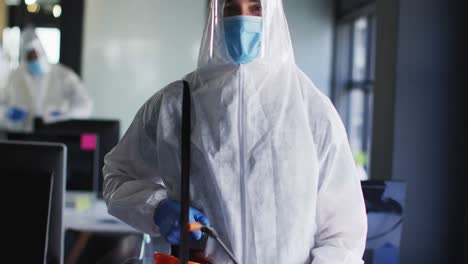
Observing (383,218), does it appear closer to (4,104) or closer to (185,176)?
(185,176)

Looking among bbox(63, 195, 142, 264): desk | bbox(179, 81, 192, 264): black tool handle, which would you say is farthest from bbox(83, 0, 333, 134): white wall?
bbox(179, 81, 192, 264): black tool handle

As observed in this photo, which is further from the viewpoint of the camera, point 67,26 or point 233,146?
point 67,26

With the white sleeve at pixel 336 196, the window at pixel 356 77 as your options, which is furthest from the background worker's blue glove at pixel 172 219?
the window at pixel 356 77

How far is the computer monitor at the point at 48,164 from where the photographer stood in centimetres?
156

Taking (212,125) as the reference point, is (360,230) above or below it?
below

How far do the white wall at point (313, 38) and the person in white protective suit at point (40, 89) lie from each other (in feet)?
5.31

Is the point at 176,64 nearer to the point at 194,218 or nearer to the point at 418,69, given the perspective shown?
the point at 418,69

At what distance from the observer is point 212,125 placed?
128 centimetres

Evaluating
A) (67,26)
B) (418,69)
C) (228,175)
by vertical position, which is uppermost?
(67,26)

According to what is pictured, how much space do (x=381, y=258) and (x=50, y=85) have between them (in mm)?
3510

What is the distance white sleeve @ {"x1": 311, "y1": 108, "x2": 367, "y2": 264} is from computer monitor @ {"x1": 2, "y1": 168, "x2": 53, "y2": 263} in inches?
25.9

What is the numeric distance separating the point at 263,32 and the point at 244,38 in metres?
0.05

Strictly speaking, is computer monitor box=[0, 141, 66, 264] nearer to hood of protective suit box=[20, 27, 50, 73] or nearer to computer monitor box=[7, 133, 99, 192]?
computer monitor box=[7, 133, 99, 192]

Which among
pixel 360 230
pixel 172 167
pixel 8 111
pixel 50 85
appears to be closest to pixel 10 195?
pixel 172 167
